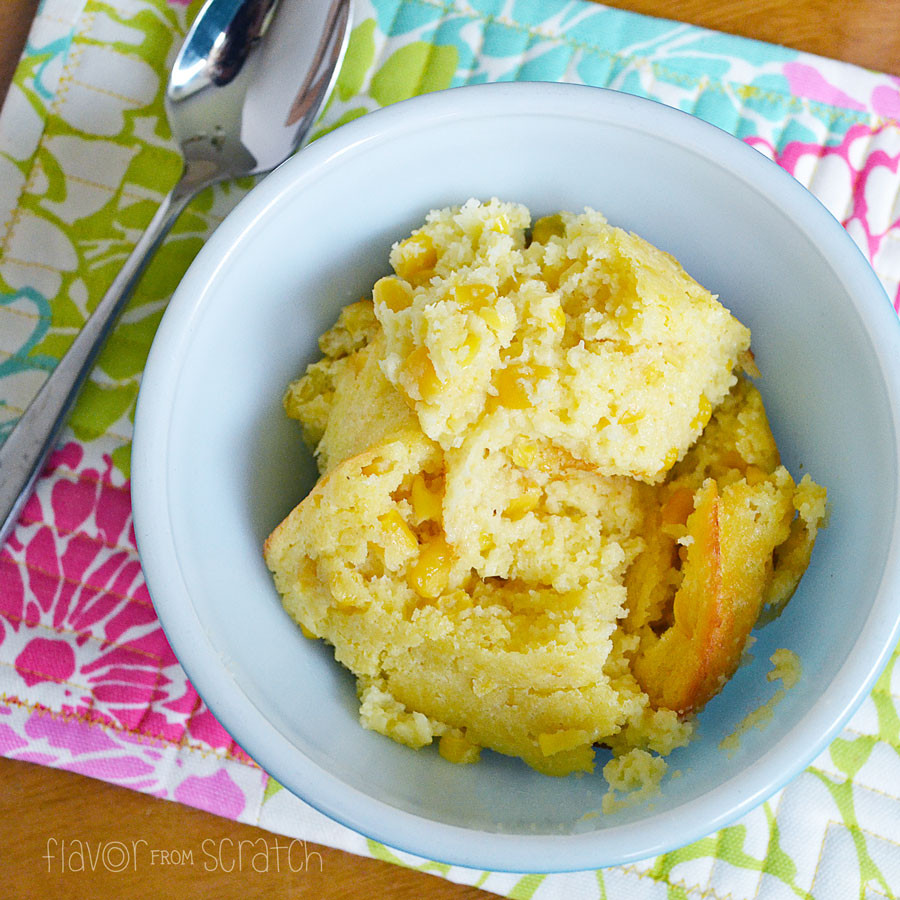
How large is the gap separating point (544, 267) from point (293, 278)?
295 mm

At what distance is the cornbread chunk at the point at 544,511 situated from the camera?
86cm

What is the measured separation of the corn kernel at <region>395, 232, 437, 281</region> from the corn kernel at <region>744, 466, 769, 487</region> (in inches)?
17.0

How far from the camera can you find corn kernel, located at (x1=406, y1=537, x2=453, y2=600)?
87cm

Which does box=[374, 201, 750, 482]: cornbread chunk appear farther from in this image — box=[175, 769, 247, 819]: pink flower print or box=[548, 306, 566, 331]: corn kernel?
box=[175, 769, 247, 819]: pink flower print

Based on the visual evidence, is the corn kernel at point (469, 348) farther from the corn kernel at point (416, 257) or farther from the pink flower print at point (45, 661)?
the pink flower print at point (45, 661)

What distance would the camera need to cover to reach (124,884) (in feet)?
3.65

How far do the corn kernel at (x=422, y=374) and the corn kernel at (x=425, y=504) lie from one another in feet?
0.36

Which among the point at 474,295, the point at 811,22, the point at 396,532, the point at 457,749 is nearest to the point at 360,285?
the point at 474,295

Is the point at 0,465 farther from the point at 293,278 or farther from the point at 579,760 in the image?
the point at 579,760

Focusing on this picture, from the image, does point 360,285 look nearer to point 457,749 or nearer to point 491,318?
point 491,318

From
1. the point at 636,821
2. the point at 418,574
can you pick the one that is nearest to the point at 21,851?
the point at 418,574

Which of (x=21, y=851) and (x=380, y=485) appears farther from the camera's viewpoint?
(x=21, y=851)

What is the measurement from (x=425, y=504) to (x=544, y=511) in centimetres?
14

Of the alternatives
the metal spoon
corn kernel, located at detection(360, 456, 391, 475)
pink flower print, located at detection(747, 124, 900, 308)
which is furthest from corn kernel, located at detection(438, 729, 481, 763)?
pink flower print, located at detection(747, 124, 900, 308)
